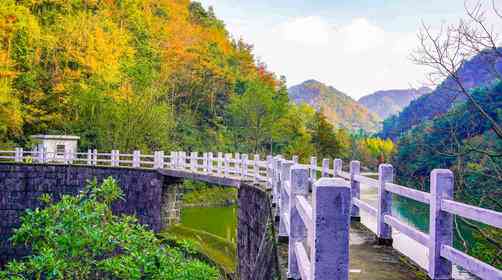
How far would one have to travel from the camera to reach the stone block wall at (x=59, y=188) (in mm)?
24734

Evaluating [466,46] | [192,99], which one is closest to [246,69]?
[192,99]

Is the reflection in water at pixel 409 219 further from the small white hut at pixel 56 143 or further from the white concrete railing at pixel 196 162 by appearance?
the small white hut at pixel 56 143

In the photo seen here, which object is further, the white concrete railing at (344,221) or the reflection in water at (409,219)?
the reflection in water at (409,219)

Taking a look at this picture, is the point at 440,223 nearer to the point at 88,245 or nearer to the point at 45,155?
the point at 88,245

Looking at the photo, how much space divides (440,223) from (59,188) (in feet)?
76.2

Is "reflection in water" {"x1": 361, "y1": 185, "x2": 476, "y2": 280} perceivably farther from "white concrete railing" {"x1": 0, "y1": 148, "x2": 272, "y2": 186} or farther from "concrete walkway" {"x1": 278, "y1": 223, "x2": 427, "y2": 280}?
"white concrete railing" {"x1": 0, "y1": 148, "x2": 272, "y2": 186}

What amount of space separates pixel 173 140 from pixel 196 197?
514cm

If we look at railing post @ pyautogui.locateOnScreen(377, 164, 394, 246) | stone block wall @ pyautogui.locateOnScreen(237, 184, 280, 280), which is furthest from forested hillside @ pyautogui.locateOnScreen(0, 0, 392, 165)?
railing post @ pyautogui.locateOnScreen(377, 164, 394, 246)

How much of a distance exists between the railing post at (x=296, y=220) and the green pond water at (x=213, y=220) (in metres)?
25.2

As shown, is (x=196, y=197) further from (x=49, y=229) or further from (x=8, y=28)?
(x=49, y=229)

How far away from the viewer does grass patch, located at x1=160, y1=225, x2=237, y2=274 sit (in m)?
20.5

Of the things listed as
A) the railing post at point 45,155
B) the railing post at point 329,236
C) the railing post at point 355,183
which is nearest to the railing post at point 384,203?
the railing post at point 355,183

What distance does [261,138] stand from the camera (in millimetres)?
55344

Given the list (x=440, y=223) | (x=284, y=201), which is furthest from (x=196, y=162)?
(x=440, y=223)
